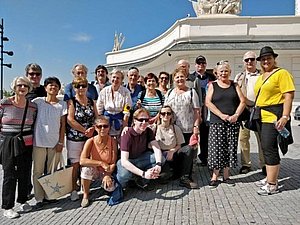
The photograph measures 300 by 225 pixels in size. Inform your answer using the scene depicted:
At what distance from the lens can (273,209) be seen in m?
4.12

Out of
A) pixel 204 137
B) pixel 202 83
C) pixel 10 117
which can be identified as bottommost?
pixel 204 137

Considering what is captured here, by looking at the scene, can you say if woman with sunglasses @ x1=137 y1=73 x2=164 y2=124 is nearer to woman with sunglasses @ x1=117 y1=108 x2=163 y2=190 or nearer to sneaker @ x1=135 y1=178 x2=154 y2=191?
woman with sunglasses @ x1=117 y1=108 x2=163 y2=190

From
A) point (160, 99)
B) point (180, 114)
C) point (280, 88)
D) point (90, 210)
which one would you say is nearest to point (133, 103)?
point (160, 99)

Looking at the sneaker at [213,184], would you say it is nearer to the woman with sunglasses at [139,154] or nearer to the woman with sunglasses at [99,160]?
the woman with sunglasses at [139,154]

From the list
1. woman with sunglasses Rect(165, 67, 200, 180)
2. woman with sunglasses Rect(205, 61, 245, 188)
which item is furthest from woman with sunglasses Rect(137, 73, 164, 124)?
woman with sunglasses Rect(205, 61, 245, 188)

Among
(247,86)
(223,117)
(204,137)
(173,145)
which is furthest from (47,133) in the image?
(247,86)

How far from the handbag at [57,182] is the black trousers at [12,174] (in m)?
0.24

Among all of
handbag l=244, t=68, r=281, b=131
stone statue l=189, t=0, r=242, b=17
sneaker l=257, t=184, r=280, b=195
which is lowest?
sneaker l=257, t=184, r=280, b=195

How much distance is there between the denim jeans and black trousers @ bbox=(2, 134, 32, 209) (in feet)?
4.07

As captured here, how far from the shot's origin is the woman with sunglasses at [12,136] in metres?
4.14

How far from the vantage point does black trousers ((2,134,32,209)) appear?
163 inches

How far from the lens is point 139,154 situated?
4.95m

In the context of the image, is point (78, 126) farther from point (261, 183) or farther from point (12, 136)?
point (261, 183)

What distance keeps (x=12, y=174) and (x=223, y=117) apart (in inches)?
118
